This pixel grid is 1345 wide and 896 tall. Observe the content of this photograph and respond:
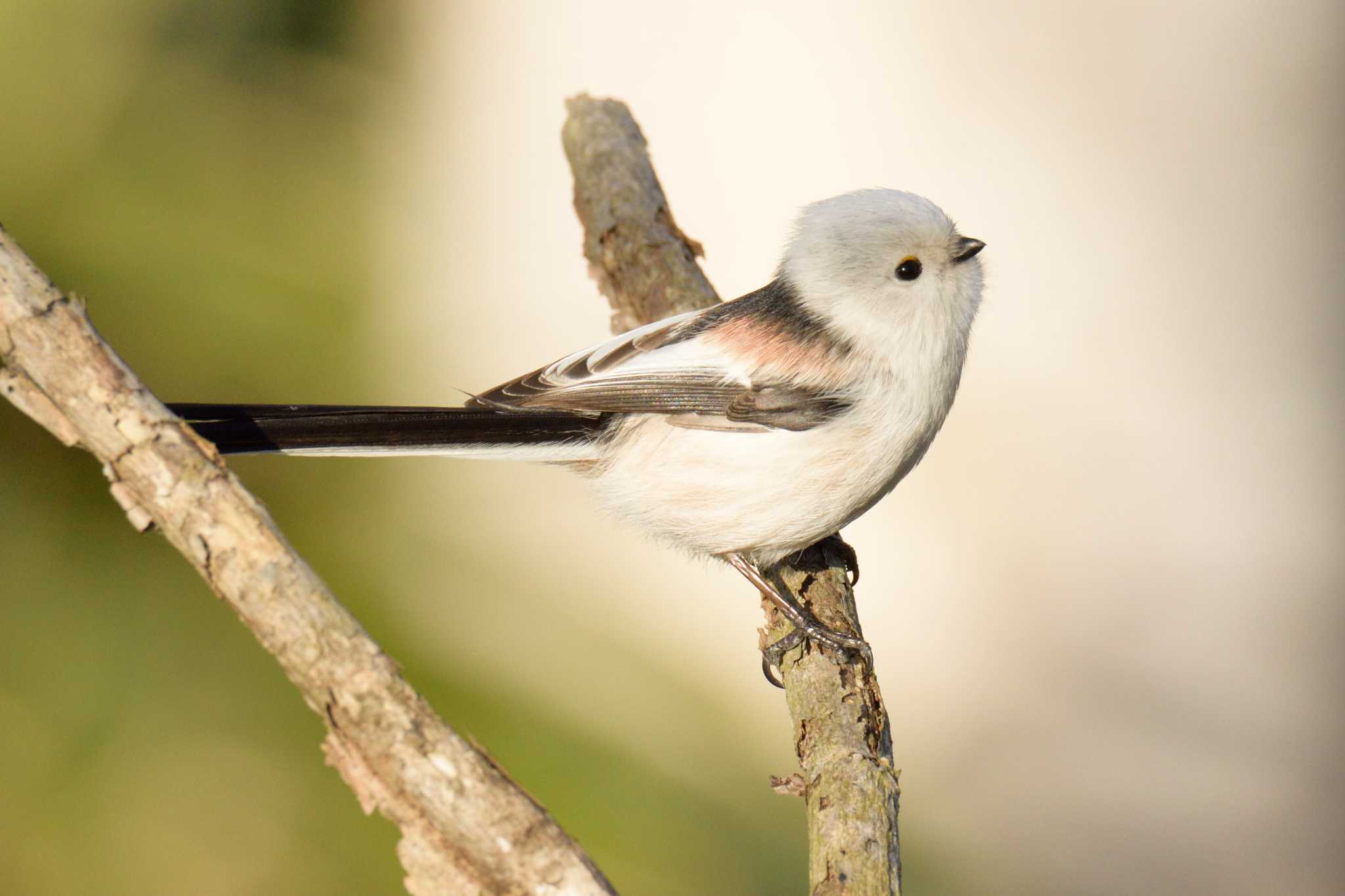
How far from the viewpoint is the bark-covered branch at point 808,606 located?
1666 mm

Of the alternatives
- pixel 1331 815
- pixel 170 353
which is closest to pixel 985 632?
pixel 1331 815

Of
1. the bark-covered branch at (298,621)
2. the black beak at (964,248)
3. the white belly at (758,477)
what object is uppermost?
the black beak at (964,248)

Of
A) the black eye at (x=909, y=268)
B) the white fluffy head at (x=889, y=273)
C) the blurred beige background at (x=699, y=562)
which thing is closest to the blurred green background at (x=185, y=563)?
the blurred beige background at (x=699, y=562)

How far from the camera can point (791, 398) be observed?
2.13 m

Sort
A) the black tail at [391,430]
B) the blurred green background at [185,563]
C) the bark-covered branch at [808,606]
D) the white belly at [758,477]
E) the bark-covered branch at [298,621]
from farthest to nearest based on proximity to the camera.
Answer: the blurred green background at [185,563] → the white belly at [758,477] → the black tail at [391,430] → the bark-covered branch at [808,606] → the bark-covered branch at [298,621]

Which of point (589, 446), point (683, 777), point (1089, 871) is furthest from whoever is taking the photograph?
point (1089, 871)

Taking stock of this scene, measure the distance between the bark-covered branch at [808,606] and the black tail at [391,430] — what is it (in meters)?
0.60

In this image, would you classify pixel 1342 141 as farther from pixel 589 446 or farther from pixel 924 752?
pixel 589 446

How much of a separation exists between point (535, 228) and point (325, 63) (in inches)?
40.4

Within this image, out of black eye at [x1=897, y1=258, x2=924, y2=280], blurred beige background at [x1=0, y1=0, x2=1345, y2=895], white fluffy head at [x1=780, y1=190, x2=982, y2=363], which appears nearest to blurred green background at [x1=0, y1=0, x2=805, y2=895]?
blurred beige background at [x1=0, y1=0, x2=1345, y2=895]

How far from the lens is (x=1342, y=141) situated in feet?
14.1

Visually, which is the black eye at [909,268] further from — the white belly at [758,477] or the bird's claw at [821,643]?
the bird's claw at [821,643]

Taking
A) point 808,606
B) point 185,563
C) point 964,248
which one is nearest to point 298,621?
point 808,606

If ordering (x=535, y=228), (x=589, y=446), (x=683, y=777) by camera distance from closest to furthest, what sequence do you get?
(x=589, y=446), (x=683, y=777), (x=535, y=228)
